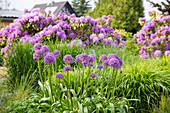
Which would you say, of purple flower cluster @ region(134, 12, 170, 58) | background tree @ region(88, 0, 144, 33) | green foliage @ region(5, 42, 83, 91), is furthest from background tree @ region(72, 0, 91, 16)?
green foliage @ region(5, 42, 83, 91)

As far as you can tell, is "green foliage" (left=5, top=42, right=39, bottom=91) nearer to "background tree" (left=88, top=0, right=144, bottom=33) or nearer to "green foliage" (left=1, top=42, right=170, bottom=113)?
"green foliage" (left=1, top=42, right=170, bottom=113)

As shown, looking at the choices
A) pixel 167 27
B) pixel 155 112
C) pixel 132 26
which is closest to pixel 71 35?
pixel 167 27

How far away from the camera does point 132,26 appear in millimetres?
20031

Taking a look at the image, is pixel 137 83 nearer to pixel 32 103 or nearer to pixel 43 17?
pixel 32 103

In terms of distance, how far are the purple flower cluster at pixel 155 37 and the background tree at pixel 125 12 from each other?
11687 mm

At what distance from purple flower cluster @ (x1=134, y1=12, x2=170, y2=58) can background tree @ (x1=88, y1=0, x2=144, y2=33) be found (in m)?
11.7

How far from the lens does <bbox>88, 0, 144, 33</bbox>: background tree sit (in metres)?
19.9

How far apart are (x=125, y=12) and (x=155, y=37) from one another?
527 inches

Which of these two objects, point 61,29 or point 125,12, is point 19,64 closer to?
point 61,29

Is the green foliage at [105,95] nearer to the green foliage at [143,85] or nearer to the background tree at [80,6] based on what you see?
the green foliage at [143,85]

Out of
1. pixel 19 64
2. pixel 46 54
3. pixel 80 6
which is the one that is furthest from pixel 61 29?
pixel 80 6

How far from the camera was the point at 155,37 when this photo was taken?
766 cm

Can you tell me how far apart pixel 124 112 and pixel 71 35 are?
4.43 meters

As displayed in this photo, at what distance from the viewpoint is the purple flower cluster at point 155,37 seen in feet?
23.7
